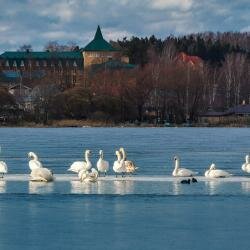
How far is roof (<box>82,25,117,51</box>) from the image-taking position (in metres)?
145

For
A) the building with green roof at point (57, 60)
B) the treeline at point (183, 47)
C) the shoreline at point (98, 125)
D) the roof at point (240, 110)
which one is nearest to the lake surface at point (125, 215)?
the shoreline at point (98, 125)

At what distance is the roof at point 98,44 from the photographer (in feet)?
477

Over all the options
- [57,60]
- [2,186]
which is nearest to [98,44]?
[57,60]

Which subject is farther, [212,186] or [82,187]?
[212,186]

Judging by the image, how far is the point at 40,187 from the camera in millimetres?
21938

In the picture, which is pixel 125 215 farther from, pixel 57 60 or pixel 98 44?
pixel 57 60

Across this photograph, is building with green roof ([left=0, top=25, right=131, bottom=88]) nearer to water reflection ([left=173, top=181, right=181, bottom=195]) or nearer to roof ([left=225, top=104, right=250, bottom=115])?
roof ([left=225, top=104, right=250, bottom=115])

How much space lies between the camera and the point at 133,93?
9994 centimetres

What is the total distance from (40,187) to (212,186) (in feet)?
14.1

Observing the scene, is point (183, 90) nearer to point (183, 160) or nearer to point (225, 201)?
point (183, 160)

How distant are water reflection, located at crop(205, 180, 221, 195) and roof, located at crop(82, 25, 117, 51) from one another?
122m

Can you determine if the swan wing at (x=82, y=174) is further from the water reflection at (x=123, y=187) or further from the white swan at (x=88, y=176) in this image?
the water reflection at (x=123, y=187)

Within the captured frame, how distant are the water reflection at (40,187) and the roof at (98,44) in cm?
12256

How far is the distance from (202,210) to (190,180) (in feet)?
19.4
